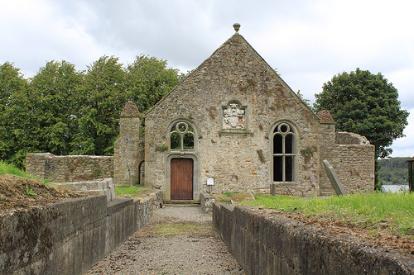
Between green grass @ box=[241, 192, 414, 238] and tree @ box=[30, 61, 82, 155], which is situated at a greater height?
tree @ box=[30, 61, 82, 155]

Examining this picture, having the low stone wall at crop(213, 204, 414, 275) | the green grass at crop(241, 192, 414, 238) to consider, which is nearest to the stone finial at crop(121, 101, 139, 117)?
the low stone wall at crop(213, 204, 414, 275)

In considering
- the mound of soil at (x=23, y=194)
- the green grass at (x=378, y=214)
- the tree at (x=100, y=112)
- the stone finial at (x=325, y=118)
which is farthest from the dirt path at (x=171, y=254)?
the tree at (x=100, y=112)

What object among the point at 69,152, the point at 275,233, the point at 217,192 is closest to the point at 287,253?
the point at 275,233

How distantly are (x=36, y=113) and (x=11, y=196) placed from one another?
40179 mm

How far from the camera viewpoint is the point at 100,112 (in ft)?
147

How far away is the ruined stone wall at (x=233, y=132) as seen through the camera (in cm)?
2716

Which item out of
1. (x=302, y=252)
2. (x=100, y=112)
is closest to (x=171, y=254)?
(x=302, y=252)

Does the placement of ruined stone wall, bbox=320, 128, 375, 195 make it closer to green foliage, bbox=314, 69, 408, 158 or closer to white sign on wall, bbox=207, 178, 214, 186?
white sign on wall, bbox=207, 178, 214, 186

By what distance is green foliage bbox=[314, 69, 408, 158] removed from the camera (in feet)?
148

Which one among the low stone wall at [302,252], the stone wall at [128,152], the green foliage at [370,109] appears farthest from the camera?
the green foliage at [370,109]

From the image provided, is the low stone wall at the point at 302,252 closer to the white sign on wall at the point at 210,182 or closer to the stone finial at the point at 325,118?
the white sign on wall at the point at 210,182

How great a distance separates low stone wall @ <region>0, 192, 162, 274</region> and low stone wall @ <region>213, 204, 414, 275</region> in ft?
7.73

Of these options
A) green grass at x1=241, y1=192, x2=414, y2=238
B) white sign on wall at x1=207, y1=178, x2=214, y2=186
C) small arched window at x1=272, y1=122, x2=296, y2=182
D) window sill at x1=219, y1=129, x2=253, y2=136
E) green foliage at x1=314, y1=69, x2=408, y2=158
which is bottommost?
white sign on wall at x1=207, y1=178, x2=214, y2=186

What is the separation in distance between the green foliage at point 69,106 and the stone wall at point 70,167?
43.1 feet
